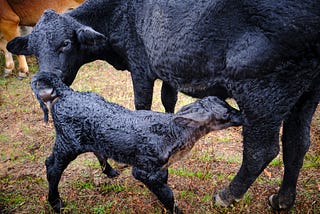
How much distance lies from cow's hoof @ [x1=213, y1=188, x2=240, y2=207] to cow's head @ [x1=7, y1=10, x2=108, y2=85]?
1.64 metres

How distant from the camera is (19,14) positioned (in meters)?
6.41

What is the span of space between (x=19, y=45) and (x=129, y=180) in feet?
5.48

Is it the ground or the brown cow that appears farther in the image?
the brown cow

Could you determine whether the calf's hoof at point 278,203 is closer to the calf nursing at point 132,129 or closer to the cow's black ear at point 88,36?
the calf nursing at point 132,129

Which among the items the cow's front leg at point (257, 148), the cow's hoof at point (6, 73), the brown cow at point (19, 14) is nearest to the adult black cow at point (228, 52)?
the cow's front leg at point (257, 148)

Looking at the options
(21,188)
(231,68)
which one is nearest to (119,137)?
(231,68)

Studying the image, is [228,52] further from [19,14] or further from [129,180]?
[19,14]

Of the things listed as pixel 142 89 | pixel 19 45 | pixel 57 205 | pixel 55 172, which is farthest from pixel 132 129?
pixel 19 45

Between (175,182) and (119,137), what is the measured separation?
4.29 feet

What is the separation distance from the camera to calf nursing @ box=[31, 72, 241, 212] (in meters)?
2.18

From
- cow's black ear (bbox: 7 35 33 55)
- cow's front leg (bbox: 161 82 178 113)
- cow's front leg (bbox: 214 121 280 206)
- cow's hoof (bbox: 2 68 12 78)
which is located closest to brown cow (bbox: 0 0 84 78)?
cow's hoof (bbox: 2 68 12 78)

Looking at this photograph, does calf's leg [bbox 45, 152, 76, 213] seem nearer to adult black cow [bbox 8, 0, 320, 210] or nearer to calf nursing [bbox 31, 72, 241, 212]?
calf nursing [bbox 31, 72, 241, 212]

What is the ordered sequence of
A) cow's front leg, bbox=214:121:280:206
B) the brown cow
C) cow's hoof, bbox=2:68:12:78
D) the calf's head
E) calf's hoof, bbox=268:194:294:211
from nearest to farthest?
the calf's head < cow's front leg, bbox=214:121:280:206 < calf's hoof, bbox=268:194:294:211 < the brown cow < cow's hoof, bbox=2:68:12:78

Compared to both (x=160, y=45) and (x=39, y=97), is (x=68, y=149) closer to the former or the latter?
(x=39, y=97)
